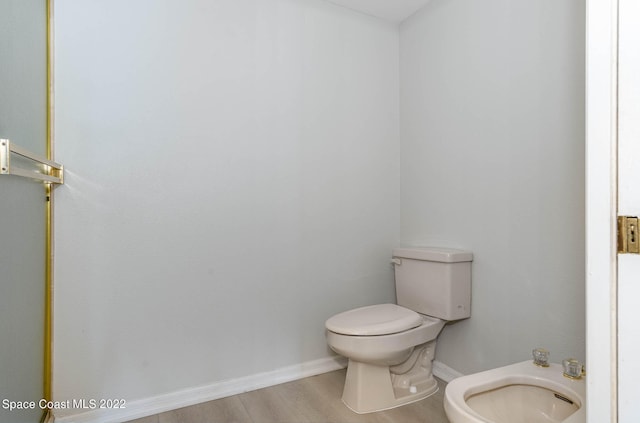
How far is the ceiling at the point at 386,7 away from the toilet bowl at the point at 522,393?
201cm

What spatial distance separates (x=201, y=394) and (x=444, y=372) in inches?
51.4

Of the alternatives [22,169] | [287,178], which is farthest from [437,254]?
[22,169]

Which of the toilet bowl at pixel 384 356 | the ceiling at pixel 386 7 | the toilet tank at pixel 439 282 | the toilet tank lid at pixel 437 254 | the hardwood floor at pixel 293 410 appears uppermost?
the ceiling at pixel 386 7

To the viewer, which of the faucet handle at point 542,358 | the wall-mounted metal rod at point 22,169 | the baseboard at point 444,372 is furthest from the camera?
the baseboard at point 444,372

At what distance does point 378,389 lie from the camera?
69.2 inches

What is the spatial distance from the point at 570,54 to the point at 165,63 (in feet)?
5.86

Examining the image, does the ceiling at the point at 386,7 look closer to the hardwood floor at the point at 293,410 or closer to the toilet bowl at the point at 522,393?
the toilet bowl at the point at 522,393

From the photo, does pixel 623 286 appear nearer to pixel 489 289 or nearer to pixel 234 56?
pixel 489 289

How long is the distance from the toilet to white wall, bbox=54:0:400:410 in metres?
0.37

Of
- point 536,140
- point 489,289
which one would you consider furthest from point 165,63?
point 489,289

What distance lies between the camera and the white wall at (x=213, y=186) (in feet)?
5.36

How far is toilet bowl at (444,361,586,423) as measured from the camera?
3.84ft

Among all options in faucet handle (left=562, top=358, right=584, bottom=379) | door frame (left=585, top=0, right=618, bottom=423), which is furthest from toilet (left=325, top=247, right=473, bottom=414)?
door frame (left=585, top=0, right=618, bottom=423)

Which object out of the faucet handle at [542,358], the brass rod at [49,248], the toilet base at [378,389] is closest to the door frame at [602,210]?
the faucet handle at [542,358]
